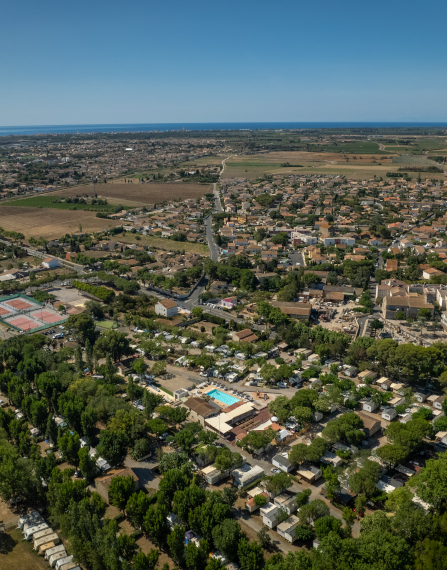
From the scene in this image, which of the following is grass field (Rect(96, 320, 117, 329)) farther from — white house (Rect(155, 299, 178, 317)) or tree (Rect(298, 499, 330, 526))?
tree (Rect(298, 499, 330, 526))

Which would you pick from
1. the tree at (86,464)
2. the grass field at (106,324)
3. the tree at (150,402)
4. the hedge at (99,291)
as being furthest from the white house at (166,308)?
the tree at (86,464)

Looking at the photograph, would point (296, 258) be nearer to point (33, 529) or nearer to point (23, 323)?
point (23, 323)

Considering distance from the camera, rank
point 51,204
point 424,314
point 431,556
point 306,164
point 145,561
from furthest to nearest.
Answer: point 306,164 < point 51,204 < point 424,314 < point 145,561 < point 431,556

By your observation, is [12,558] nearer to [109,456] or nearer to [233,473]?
[109,456]

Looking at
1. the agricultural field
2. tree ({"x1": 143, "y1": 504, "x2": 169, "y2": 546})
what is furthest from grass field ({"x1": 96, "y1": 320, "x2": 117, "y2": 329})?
the agricultural field

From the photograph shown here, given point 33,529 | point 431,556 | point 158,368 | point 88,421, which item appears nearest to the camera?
point 431,556

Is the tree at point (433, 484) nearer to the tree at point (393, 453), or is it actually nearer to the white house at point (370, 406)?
the tree at point (393, 453)

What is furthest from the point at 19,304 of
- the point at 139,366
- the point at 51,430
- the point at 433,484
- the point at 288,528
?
the point at 433,484

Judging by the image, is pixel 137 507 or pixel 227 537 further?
pixel 137 507
